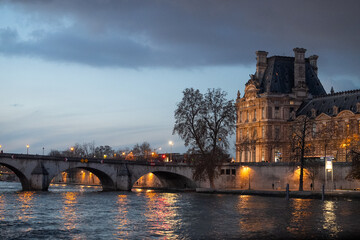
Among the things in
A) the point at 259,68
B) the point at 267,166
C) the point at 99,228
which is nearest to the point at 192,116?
the point at 267,166

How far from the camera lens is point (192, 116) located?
10188 centimetres

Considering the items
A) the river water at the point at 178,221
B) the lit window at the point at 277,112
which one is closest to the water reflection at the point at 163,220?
the river water at the point at 178,221

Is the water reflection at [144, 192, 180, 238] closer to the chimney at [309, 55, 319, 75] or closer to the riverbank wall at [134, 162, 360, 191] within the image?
the riverbank wall at [134, 162, 360, 191]

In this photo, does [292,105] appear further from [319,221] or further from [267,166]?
[319,221]

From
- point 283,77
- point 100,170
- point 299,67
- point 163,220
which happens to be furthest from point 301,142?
point 163,220

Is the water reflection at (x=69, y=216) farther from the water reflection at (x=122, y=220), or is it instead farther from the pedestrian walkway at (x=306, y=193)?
the pedestrian walkway at (x=306, y=193)

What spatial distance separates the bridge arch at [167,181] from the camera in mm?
119613

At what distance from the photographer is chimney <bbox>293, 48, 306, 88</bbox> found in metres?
131

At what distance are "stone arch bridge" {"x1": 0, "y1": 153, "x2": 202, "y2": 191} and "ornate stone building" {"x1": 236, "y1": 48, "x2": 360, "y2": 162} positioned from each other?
48.7ft

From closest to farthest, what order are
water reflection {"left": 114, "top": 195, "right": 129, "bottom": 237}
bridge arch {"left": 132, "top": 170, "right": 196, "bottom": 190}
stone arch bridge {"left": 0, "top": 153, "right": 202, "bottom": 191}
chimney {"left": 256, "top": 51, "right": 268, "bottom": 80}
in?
water reflection {"left": 114, "top": 195, "right": 129, "bottom": 237}, stone arch bridge {"left": 0, "top": 153, "right": 202, "bottom": 191}, bridge arch {"left": 132, "top": 170, "right": 196, "bottom": 190}, chimney {"left": 256, "top": 51, "right": 268, "bottom": 80}

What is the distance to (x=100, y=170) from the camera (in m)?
108

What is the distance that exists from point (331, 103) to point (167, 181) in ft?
126

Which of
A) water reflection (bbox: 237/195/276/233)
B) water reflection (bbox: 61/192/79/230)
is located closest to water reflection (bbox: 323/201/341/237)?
water reflection (bbox: 237/195/276/233)

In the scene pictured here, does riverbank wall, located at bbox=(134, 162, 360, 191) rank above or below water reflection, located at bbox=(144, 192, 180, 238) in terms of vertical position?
above
